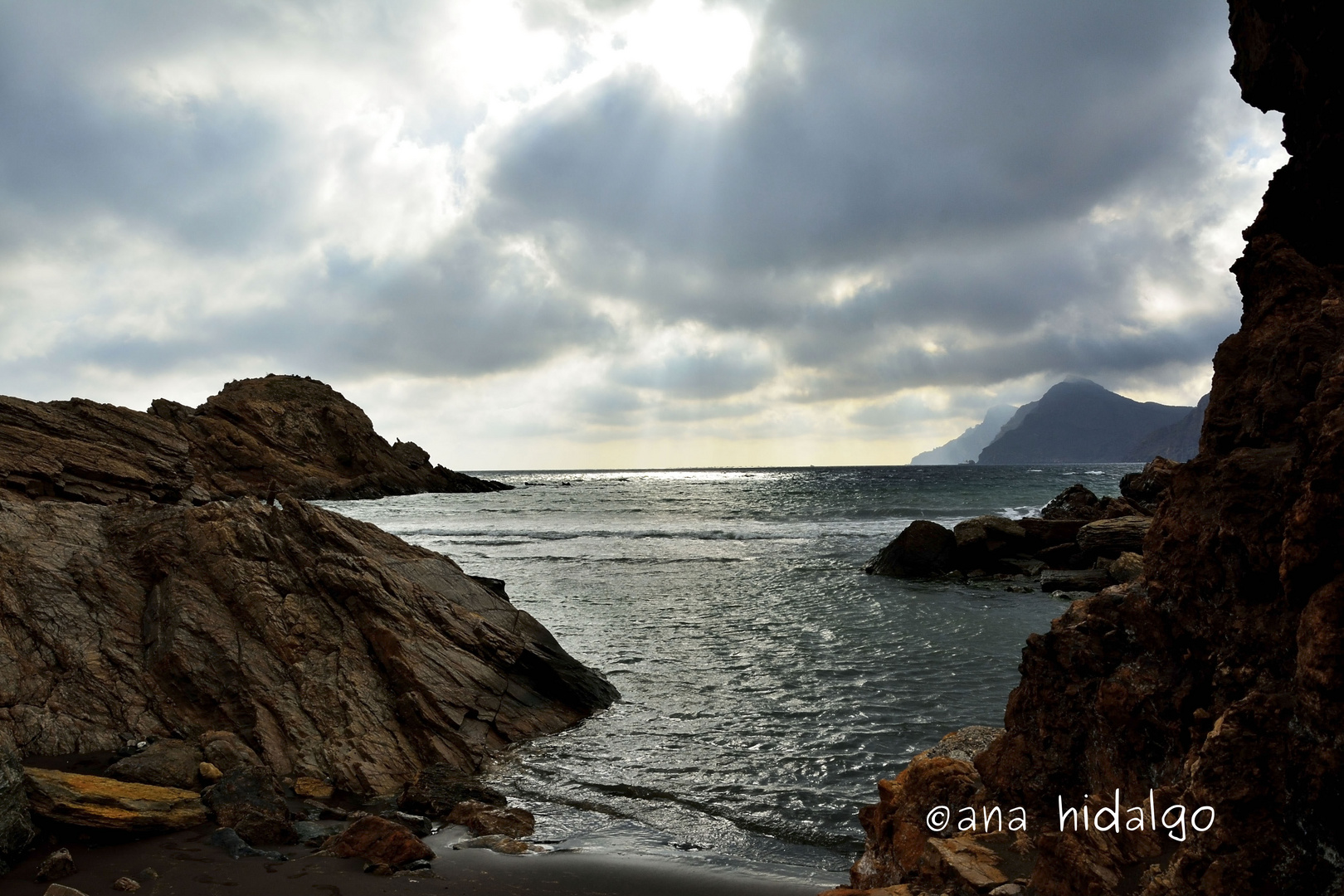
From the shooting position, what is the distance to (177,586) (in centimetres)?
930

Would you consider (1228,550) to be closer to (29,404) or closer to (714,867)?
(714,867)

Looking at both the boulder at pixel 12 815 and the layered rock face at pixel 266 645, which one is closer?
the boulder at pixel 12 815

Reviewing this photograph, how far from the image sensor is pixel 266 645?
912 cm

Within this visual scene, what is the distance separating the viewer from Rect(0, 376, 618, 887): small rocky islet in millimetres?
6609

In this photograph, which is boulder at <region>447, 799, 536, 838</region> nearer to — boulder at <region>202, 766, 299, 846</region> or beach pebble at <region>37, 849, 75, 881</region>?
boulder at <region>202, 766, 299, 846</region>

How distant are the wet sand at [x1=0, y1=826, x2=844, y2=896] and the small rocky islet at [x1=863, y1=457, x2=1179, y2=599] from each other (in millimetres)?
18983

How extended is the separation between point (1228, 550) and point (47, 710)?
432 inches

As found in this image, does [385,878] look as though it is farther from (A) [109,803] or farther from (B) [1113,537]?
(B) [1113,537]

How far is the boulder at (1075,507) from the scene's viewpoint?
30.1 metres

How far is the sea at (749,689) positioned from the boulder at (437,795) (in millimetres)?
450


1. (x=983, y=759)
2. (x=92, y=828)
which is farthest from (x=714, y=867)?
(x=92, y=828)

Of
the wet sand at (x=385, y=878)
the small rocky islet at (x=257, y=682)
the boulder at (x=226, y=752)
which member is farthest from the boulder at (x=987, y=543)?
the boulder at (x=226, y=752)

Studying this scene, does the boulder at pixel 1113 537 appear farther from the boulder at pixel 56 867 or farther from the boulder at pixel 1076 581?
the boulder at pixel 56 867

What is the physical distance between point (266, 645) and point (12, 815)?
3.55 m
